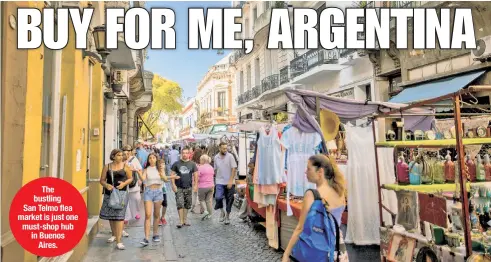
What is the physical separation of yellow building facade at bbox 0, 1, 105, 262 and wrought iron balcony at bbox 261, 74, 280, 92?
15671 millimetres

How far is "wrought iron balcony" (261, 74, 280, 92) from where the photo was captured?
2388cm

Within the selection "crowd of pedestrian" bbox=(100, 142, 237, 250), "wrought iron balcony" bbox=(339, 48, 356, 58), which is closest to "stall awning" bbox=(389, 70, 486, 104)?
"wrought iron balcony" bbox=(339, 48, 356, 58)

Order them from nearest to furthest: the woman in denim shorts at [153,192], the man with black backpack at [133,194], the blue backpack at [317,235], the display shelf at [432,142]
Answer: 1. the blue backpack at [317,235]
2. the display shelf at [432,142]
3. the woman in denim shorts at [153,192]
4. the man with black backpack at [133,194]

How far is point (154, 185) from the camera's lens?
305 inches

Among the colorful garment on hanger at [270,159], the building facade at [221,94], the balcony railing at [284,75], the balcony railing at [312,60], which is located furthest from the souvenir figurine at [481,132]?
the building facade at [221,94]

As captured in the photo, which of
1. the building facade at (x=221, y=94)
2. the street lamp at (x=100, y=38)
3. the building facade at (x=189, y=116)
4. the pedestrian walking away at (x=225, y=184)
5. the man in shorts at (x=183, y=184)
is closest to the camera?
the street lamp at (x=100, y=38)

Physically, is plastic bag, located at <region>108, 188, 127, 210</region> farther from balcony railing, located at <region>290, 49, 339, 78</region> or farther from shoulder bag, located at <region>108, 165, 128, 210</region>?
balcony railing, located at <region>290, 49, 339, 78</region>

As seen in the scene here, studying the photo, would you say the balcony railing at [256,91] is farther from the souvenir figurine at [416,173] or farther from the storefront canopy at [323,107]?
the souvenir figurine at [416,173]

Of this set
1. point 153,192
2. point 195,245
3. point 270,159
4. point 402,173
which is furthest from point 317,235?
point 153,192

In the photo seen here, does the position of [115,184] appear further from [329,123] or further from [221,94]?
[221,94]

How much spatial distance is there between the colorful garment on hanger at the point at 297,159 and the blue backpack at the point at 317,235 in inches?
104

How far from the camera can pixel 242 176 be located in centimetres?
1329

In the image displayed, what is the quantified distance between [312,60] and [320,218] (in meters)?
16.4

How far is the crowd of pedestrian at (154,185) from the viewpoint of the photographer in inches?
278
